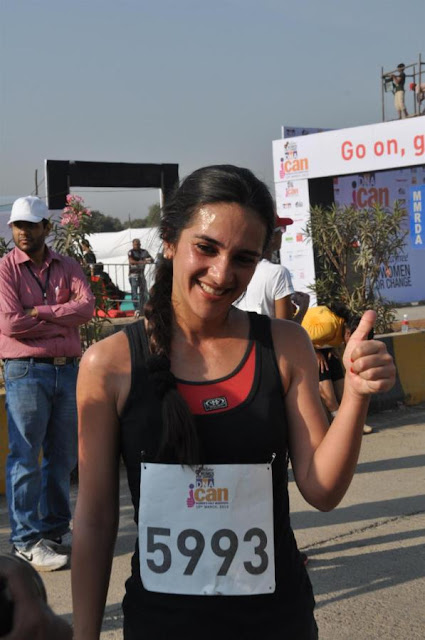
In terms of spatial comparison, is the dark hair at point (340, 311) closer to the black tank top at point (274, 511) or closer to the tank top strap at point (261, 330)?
the tank top strap at point (261, 330)

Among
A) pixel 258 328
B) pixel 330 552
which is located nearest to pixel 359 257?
pixel 330 552

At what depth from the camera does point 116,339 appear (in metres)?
2.30

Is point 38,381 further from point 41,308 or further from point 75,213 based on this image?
→ point 75,213

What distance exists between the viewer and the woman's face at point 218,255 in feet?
7.34

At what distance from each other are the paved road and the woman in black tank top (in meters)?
2.14

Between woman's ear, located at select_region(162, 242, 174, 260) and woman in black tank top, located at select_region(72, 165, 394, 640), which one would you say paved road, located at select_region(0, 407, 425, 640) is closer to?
woman in black tank top, located at select_region(72, 165, 394, 640)

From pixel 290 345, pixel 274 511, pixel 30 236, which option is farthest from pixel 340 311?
pixel 274 511

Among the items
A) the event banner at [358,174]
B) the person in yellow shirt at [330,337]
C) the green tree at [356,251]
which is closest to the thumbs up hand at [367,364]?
the person in yellow shirt at [330,337]

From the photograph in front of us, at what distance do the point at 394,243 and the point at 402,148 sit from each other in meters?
5.89

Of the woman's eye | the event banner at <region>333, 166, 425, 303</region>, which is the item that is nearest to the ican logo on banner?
the event banner at <region>333, 166, 425, 303</region>

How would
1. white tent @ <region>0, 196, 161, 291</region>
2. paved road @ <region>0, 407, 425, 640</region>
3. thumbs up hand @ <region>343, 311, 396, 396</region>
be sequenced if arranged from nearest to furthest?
thumbs up hand @ <region>343, 311, 396, 396</region> < paved road @ <region>0, 407, 425, 640</region> < white tent @ <region>0, 196, 161, 291</region>

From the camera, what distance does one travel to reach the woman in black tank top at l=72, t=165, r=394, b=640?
6.96 feet

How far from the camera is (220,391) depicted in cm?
221

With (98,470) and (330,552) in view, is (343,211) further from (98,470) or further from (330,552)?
(98,470)
